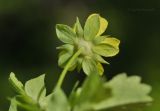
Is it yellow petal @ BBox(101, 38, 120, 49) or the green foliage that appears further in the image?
yellow petal @ BBox(101, 38, 120, 49)

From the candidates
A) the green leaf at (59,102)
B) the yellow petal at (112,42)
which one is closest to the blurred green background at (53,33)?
the yellow petal at (112,42)

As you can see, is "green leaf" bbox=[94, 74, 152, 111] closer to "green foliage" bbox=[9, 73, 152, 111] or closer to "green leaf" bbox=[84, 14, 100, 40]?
"green foliage" bbox=[9, 73, 152, 111]

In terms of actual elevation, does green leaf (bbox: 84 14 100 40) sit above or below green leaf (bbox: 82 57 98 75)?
above

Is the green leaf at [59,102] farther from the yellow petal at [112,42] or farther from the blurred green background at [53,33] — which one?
the blurred green background at [53,33]

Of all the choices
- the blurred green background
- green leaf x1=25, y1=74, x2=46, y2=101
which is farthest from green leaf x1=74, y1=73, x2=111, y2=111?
the blurred green background

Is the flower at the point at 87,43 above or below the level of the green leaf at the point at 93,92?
above
